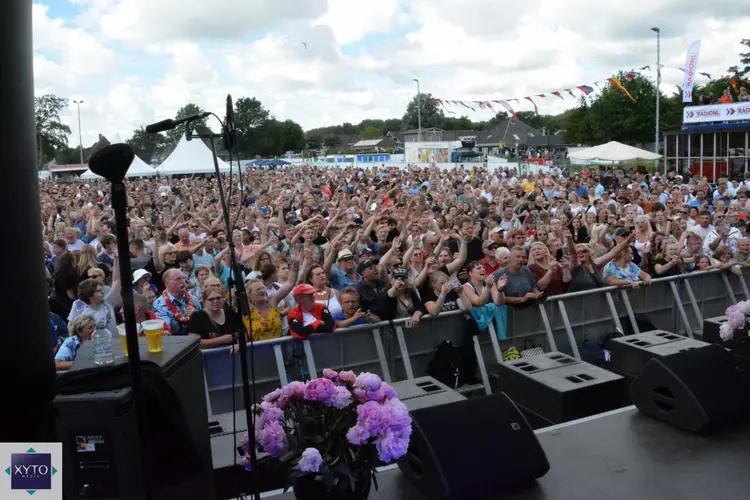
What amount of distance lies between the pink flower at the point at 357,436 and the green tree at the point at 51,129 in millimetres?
76370

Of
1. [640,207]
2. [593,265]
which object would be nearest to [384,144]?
[640,207]

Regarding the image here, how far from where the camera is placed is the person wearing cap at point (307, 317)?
5.27 meters

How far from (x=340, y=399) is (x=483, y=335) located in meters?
3.52

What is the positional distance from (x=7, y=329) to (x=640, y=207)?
502 inches

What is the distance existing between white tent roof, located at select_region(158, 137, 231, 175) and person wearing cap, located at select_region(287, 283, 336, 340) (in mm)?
23984

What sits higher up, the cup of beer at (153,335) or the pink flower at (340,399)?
the cup of beer at (153,335)

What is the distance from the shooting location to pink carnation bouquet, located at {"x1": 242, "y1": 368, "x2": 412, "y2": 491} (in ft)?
8.86

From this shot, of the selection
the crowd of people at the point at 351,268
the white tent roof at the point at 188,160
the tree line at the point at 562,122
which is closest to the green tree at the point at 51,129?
the tree line at the point at 562,122

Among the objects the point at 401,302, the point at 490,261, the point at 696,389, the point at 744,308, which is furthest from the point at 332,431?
the point at 490,261

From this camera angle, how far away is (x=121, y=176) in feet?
6.91

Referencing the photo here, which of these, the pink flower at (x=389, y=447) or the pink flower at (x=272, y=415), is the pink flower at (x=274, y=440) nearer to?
the pink flower at (x=272, y=415)

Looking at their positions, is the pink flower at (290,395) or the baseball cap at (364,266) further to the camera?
the baseball cap at (364,266)

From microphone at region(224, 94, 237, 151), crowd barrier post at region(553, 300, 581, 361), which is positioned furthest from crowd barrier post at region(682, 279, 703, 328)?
microphone at region(224, 94, 237, 151)

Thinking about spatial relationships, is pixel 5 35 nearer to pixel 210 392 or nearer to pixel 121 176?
pixel 121 176
